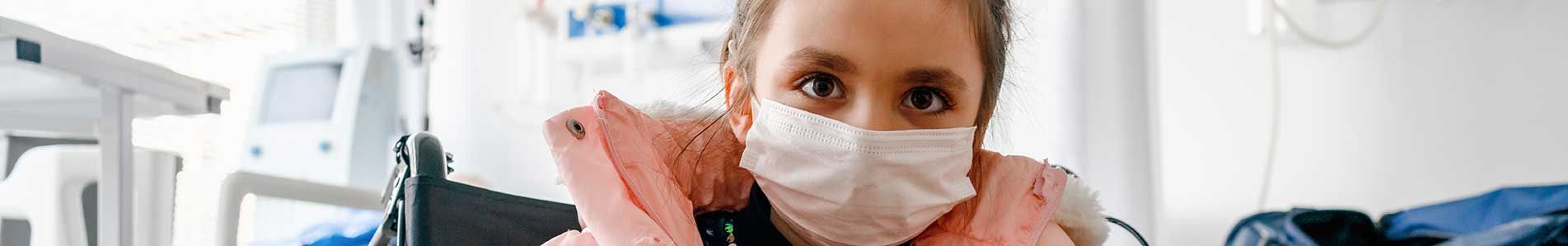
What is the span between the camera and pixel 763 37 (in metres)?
0.92

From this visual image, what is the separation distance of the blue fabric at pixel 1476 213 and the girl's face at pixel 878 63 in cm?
82

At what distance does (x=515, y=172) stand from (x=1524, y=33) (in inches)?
85.5

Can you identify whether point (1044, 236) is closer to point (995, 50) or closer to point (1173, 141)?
point (995, 50)

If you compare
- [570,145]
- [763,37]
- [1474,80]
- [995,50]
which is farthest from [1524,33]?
[570,145]

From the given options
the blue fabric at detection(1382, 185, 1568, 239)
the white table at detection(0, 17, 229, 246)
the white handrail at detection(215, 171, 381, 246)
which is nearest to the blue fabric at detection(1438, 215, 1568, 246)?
the blue fabric at detection(1382, 185, 1568, 239)

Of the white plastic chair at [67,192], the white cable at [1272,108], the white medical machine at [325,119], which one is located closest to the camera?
the white plastic chair at [67,192]

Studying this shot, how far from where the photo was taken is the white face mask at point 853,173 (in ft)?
2.74

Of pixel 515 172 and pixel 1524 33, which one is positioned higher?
pixel 1524 33

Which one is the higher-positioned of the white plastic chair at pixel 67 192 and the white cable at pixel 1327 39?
the white cable at pixel 1327 39

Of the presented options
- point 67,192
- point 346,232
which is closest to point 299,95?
point 346,232

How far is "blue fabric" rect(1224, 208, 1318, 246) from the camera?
142 centimetres

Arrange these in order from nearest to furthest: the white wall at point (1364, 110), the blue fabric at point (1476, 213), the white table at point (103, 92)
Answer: the white table at point (103, 92) < the blue fabric at point (1476, 213) < the white wall at point (1364, 110)

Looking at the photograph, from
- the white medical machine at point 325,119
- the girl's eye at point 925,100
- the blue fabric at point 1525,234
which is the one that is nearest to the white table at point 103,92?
the girl's eye at point 925,100

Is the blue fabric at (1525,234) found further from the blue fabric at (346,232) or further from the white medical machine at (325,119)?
the white medical machine at (325,119)
